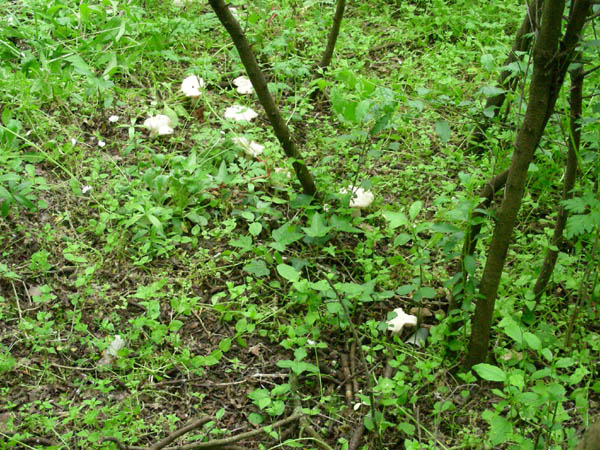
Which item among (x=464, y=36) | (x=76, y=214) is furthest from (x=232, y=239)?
(x=464, y=36)

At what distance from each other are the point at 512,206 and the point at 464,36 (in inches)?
104

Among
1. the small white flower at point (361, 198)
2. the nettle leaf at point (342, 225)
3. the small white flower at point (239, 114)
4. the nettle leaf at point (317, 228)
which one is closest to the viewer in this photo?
the nettle leaf at point (317, 228)

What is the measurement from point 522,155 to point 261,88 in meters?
1.19

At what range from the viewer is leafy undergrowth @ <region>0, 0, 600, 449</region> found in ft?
7.28

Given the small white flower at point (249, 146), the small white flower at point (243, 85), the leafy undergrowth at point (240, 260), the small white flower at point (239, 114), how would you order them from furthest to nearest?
the small white flower at point (243, 85) < the small white flower at point (239, 114) < the small white flower at point (249, 146) < the leafy undergrowth at point (240, 260)

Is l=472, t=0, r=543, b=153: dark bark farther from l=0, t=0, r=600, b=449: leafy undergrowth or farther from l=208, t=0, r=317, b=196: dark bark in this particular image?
l=208, t=0, r=317, b=196: dark bark

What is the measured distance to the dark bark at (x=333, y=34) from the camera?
3.57m

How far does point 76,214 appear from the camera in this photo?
9.74 ft

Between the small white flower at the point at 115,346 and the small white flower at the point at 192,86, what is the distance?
66.2 inches

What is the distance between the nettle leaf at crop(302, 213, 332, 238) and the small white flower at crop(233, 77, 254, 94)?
51.7 inches

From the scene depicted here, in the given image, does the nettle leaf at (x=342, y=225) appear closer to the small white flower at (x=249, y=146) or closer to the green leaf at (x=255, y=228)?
the green leaf at (x=255, y=228)

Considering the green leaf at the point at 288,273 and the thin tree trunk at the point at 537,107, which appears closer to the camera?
the thin tree trunk at the point at 537,107

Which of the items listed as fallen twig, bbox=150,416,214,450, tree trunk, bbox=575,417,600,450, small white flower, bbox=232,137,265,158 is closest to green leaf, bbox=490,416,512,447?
tree trunk, bbox=575,417,600,450

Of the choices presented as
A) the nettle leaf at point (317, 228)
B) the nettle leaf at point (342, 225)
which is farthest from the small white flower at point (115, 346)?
the nettle leaf at point (342, 225)
